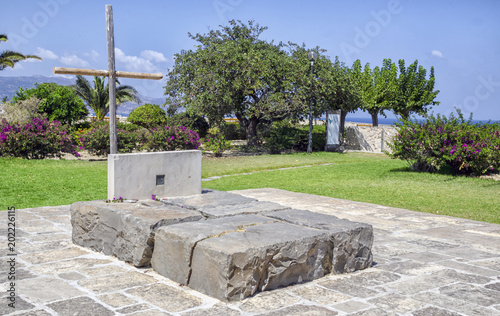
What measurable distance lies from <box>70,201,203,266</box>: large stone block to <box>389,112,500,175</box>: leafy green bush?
376 inches

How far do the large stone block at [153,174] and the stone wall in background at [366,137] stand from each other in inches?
709

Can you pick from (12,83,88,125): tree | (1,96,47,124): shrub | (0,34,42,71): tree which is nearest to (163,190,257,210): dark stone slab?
(1,96,47,124): shrub

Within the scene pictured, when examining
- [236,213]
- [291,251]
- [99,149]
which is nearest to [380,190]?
[236,213]

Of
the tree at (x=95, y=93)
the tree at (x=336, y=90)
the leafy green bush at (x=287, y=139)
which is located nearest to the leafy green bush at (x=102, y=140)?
the leafy green bush at (x=287, y=139)

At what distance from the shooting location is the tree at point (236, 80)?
1923 centimetres

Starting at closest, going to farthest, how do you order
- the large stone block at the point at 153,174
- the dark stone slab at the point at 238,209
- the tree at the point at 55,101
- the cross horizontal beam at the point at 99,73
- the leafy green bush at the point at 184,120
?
the dark stone slab at the point at 238,209 → the large stone block at the point at 153,174 → the cross horizontal beam at the point at 99,73 → the leafy green bush at the point at 184,120 → the tree at the point at 55,101

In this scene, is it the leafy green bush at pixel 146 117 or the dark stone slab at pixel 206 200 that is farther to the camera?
the leafy green bush at pixel 146 117

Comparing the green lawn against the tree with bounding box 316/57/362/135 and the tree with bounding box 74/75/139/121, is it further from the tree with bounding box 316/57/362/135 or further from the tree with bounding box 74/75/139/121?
the tree with bounding box 74/75/139/121

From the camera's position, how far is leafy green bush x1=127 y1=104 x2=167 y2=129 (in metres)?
26.0

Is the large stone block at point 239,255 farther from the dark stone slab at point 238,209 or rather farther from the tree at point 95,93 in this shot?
the tree at point 95,93

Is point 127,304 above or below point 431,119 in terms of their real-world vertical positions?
below

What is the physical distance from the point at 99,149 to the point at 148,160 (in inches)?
460

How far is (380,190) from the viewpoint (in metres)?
10.5

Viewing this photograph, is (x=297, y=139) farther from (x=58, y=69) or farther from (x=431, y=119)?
(x=58, y=69)
